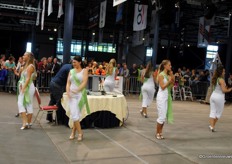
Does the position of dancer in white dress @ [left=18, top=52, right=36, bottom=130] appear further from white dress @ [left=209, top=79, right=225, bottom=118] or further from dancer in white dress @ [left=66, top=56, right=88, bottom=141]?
white dress @ [left=209, top=79, right=225, bottom=118]

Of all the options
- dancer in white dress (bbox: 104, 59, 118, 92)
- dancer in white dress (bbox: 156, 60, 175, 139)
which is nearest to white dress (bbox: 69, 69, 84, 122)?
dancer in white dress (bbox: 156, 60, 175, 139)

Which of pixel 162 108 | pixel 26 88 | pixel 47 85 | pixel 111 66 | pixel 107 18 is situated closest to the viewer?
pixel 162 108

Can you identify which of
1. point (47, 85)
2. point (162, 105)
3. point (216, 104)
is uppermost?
point (162, 105)

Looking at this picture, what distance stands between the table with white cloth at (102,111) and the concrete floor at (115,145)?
0.79 ft

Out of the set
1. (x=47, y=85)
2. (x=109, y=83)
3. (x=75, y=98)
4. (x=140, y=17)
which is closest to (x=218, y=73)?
(x=109, y=83)

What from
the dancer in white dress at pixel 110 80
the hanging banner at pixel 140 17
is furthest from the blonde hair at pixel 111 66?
the hanging banner at pixel 140 17

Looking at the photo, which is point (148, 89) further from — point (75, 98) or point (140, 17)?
point (140, 17)

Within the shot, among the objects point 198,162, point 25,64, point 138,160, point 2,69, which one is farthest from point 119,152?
point 2,69

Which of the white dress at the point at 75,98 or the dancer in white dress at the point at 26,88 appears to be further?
the dancer in white dress at the point at 26,88

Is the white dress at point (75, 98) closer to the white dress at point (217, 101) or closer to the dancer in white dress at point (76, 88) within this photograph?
the dancer in white dress at point (76, 88)

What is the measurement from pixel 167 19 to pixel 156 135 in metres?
11.4

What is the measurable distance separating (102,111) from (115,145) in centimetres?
175

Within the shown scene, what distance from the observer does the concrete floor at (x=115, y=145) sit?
5.95m

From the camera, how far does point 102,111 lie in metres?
8.67
